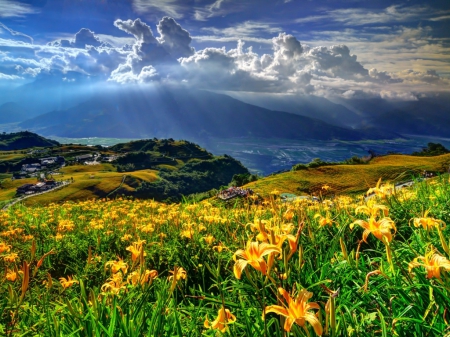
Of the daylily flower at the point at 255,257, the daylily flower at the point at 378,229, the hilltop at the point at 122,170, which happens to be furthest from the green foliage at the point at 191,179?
the daylily flower at the point at 255,257

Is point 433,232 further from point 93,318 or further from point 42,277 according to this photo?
point 42,277

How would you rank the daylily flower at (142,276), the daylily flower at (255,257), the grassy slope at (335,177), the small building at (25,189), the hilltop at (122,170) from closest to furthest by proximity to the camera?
the daylily flower at (255,257) → the daylily flower at (142,276) → the grassy slope at (335,177) → the small building at (25,189) → the hilltop at (122,170)

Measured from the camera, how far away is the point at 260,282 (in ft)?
8.00

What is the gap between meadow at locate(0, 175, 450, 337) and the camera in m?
1.65

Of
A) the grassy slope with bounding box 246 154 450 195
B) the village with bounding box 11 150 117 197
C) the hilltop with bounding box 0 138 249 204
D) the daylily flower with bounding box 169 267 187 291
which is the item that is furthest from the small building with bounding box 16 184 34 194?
the daylily flower with bounding box 169 267 187 291

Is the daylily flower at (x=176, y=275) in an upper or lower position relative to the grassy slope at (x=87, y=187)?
upper

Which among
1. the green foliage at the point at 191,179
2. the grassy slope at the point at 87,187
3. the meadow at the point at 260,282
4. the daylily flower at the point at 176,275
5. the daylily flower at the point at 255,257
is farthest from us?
the green foliage at the point at 191,179

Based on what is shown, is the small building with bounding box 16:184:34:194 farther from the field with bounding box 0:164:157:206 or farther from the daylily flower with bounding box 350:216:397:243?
the daylily flower with bounding box 350:216:397:243

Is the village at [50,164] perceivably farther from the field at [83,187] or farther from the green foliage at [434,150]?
the green foliage at [434,150]

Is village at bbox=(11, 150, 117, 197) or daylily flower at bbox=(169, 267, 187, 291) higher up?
daylily flower at bbox=(169, 267, 187, 291)

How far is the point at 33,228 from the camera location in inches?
255

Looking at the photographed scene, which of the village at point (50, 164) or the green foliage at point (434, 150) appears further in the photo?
the village at point (50, 164)

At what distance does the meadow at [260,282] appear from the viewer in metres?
1.65

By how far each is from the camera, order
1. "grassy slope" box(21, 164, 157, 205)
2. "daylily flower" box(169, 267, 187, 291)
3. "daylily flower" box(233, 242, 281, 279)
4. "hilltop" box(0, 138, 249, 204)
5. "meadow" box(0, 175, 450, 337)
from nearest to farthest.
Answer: "daylily flower" box(233, 242, 281, 279), "meadow" box(0, 175, 450, 337), "daylily flower" box(169, 267, 187, 291), "grassy slope" box(21, 164, 157, 205), "hilltop" box(0, 138, 249, 204)
